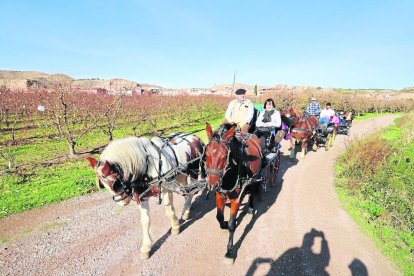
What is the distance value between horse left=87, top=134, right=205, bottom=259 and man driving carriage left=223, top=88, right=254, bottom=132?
63.5 inches

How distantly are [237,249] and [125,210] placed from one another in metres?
2.99

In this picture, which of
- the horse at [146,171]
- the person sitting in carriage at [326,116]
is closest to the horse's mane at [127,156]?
the horse at [146,171]

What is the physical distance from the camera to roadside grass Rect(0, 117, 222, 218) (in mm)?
6738

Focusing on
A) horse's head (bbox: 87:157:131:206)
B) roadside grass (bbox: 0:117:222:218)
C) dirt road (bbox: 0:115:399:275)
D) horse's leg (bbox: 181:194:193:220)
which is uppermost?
horse's head (bbox: 87:157:131:206)

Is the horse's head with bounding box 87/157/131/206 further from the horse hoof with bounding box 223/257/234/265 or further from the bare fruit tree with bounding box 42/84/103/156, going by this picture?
the bare fruit tree with bounding box 42/84/103/156

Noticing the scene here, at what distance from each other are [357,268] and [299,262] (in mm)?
933

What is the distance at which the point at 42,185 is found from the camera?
8078 mm

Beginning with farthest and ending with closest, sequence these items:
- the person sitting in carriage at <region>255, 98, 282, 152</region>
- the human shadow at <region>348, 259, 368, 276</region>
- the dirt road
A: 1. the person sitting in carriage at <region>255, 98, 282, 152</region>
2. the dirt road
3. the human shadow at <region>348, 259, 368, 276</region>

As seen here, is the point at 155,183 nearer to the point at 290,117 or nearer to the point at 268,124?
the point at 268,124

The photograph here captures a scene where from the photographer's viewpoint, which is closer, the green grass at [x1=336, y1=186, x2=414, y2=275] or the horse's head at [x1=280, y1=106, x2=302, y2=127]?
the green grass at [x1=336, y1=186, x2=414, y2=275]

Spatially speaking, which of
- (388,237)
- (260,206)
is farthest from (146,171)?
(388,237)

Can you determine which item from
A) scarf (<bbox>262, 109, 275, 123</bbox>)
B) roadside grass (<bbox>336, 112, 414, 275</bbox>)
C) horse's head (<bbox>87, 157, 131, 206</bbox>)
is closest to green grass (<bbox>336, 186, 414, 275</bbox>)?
roadside grass (<bbox>336, 112, 414, 275</bbox>)

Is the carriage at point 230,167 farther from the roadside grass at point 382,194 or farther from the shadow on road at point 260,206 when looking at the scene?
the roadside grass at point 382,194

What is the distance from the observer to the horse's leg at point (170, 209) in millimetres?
4969
